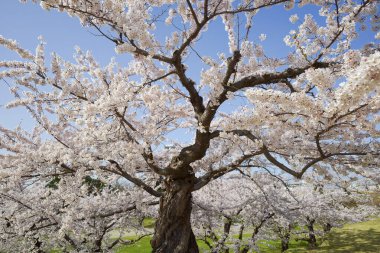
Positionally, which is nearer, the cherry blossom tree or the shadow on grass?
the cherry blossom tree

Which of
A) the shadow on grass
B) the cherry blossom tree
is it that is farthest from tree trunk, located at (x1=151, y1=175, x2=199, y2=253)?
the shadow on grass

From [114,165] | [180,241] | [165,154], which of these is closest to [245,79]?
[114,165]

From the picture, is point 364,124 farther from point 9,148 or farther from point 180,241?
point 9,148

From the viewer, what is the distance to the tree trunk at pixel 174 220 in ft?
21.8

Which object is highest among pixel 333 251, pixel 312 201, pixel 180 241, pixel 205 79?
pixel 312 201

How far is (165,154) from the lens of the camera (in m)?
9.86

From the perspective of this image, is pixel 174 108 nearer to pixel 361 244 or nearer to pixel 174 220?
pixel 174 220

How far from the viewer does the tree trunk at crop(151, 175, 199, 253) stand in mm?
6641

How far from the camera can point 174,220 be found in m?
6.75

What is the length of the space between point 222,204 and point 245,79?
732 centimetres

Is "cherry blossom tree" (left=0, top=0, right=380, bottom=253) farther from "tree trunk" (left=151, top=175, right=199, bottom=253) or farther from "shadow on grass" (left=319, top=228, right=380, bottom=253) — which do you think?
→ "shadow on grass" (left=319, top=228, right=380, bottom=253)

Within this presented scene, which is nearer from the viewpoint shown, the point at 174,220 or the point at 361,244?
the point at 174,220

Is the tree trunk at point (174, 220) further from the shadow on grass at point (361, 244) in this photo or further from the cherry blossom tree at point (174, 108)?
the shadow on grass at point (361, 244)

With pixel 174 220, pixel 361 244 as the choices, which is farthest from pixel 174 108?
pixel 361 244
